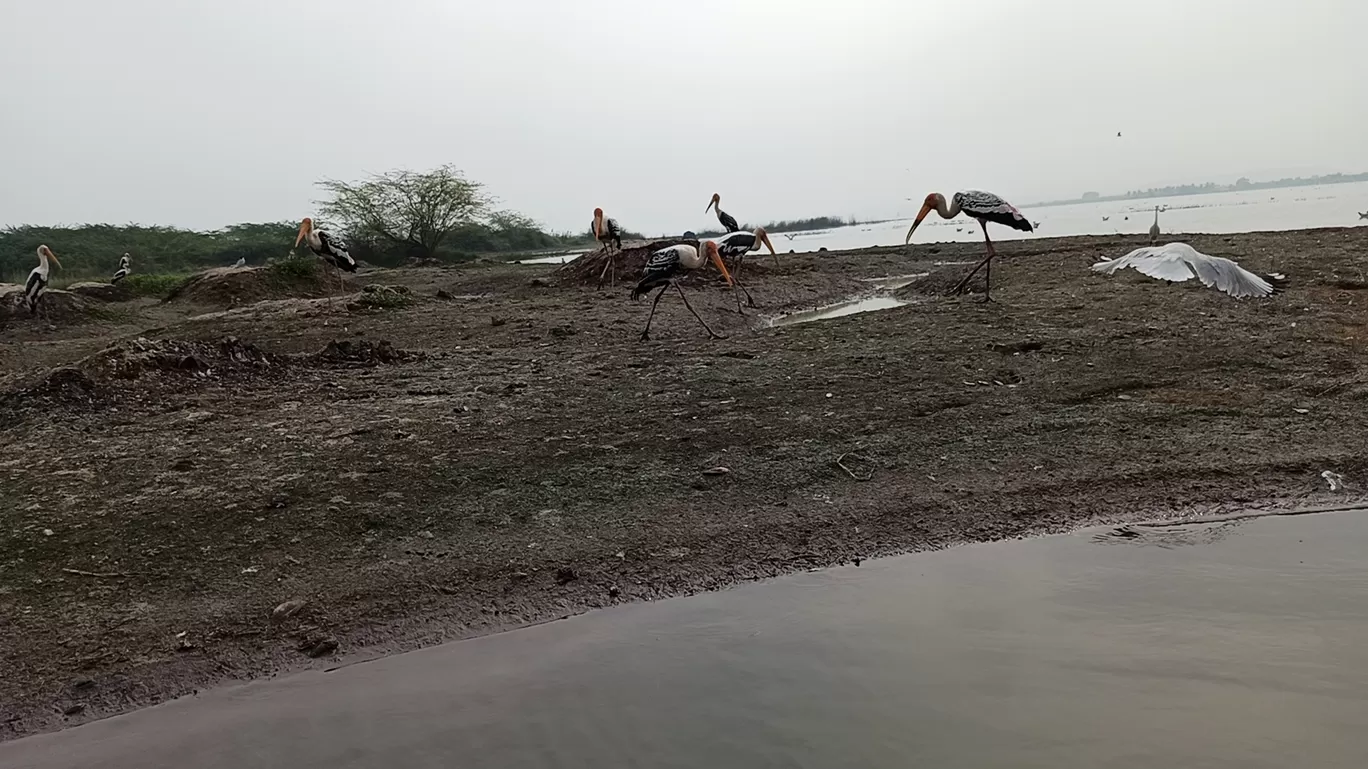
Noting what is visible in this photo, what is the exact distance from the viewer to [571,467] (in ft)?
16.4

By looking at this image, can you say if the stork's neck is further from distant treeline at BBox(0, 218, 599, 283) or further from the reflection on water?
distant treeline at BBox(0, 218, 599, 283)

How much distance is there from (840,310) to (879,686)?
411 inches

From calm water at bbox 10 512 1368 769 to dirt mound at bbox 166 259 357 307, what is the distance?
1564 cm

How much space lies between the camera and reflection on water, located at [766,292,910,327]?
38.8 feet

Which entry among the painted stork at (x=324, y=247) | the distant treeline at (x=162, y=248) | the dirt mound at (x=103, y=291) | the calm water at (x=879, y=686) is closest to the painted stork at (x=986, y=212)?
the calm water at (x=879, y=686)

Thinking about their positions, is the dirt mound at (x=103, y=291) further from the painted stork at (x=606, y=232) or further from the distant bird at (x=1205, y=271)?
the distant bird at (x=1205, y=271)

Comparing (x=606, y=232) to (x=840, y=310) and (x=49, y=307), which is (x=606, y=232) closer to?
(x=840, y=310)

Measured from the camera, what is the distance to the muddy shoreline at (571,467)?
3.49m

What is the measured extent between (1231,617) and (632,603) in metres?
2.43

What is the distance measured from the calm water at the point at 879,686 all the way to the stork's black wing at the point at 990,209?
830cm

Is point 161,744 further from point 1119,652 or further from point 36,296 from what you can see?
point 36,296

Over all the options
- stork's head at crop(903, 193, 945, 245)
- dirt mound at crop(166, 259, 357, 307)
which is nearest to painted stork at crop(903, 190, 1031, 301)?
stork's head at crop(903, 193, 945, 245)

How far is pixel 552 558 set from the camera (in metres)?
3.87

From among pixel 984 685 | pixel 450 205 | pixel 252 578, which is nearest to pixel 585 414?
pixel 252 578
